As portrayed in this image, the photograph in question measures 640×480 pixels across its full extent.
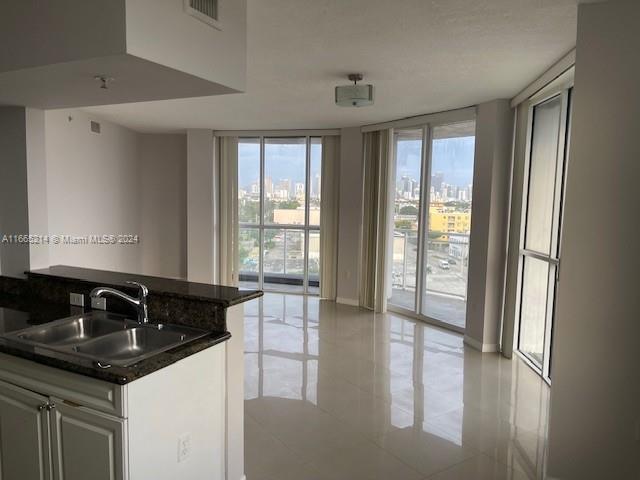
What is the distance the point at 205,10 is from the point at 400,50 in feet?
4.93

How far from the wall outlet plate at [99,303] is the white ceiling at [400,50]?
1828 mm

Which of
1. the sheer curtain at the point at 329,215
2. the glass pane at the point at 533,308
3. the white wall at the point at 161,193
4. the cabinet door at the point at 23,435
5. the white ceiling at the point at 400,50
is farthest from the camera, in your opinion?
the white wall at the point at 161,193

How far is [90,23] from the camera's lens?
186cm

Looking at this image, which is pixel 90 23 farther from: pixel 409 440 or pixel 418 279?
pixel 418 279

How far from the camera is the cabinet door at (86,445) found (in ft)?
5.93

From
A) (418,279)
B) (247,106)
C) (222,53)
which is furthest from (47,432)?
(418,279)

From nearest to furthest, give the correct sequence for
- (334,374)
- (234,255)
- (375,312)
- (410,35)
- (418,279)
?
(410,35), (334,374), (418,279), (375,312), (234,255)

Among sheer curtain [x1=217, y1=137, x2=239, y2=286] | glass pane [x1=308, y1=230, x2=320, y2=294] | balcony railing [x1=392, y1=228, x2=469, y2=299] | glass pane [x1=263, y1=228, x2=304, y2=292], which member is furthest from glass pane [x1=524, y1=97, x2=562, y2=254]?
sheer curtain [x1=217, y1=137, x2=239, y2=286]

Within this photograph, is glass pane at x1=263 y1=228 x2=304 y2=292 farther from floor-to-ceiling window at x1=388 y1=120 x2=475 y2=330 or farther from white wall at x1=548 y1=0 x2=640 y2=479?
white wall at x1=548 y1=0 x2=640 y2=479

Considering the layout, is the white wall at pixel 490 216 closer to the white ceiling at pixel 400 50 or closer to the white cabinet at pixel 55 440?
the white ceiling at pixel 400 50

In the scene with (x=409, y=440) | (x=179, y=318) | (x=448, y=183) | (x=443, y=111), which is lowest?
(x=409, y=440)

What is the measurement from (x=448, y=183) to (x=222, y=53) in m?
3.70

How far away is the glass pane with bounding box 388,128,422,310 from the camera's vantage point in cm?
589

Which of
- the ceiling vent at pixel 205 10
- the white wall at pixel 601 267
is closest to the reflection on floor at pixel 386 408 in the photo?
the white wall at pixel 601 267
